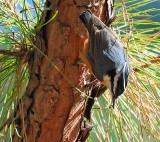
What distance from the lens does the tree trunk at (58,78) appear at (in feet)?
1.71

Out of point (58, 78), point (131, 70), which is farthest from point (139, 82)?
point (58, 78)

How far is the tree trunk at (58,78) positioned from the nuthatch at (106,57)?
0.09ft

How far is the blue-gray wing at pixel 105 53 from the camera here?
0.56m

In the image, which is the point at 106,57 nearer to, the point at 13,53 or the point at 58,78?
the point at 58,78

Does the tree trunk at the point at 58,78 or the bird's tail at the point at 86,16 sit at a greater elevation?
the bird's tail at the point at 86,16

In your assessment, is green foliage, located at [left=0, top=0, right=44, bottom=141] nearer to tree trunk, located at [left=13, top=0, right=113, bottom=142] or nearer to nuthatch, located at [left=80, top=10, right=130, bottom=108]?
tree trunk, located at [left=13, top=0, right=113, bottom=142]

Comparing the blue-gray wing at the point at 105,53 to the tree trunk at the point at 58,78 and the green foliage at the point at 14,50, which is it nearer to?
the tree trunk at the point at 58,78

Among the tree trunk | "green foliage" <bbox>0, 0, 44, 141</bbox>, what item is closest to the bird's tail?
the tree trunk

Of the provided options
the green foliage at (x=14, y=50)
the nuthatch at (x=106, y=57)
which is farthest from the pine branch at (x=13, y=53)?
the nuthatch at (x=106, y=57)

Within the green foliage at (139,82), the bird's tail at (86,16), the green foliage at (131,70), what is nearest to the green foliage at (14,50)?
the green foliage at (131,70)

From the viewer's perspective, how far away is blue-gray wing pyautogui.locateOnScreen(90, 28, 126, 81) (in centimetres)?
56

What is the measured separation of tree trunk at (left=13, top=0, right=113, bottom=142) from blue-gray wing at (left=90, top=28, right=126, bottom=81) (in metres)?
0.04

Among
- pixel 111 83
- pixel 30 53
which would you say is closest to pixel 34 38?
pixel 30 53

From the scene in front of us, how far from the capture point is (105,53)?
0.58 metres
